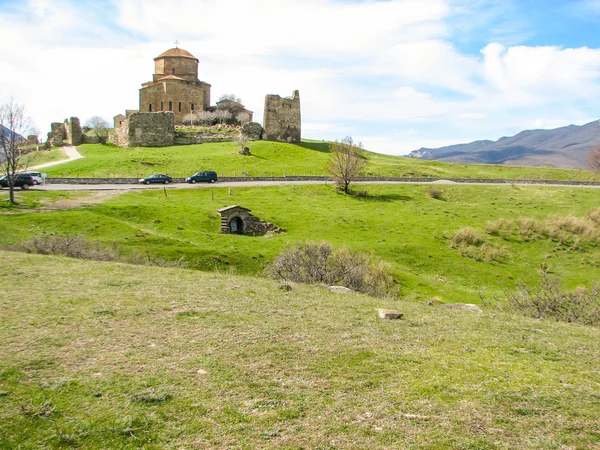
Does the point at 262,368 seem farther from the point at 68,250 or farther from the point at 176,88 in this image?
the point at 176,88

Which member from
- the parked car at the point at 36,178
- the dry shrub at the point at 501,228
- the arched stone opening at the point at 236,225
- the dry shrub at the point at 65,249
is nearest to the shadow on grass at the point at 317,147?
the dry shrub at the point at 501,228

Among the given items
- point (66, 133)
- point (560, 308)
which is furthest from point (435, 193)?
point (66, 133)

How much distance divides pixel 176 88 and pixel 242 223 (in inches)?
2154

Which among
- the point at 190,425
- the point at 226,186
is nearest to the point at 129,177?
the point at 226,186

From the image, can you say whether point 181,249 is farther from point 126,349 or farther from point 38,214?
point 126,349

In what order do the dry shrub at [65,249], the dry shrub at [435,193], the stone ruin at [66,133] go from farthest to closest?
1. the stone ruin at [66,133]
2. the dry shrub at [435,193]
3. the dry shrub at [65,249]

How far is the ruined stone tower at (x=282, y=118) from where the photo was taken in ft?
268

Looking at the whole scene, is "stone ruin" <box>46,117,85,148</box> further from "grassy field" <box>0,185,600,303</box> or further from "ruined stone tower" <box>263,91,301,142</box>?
"grassy field" <box>0,185,600,303</box>

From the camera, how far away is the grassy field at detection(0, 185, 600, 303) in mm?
30141

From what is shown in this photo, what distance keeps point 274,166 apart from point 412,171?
21442mm

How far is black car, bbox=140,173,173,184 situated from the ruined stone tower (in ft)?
102

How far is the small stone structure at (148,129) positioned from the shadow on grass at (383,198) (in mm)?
36324

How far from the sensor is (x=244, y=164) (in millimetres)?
65375

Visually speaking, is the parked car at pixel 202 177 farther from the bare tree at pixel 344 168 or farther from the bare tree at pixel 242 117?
the bare tree at pixel 242 117
